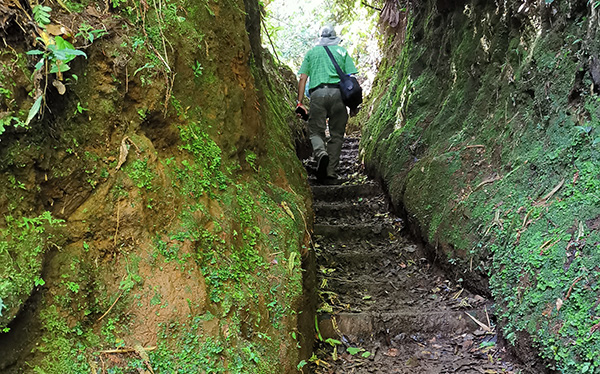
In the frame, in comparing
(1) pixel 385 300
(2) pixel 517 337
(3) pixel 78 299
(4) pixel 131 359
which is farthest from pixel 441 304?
(3) pixel 78 299

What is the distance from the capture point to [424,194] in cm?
446

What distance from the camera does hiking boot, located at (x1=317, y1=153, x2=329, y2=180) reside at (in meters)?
6.37

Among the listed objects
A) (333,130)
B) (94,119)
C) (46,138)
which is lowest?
(46,138)

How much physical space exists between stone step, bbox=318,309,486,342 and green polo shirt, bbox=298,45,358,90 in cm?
418

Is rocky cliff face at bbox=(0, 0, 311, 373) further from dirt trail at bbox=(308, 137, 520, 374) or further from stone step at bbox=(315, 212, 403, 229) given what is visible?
stone step at bbox=(315, 212, 403, 229)

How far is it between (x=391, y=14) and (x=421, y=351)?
8.14m

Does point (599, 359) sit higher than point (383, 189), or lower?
lower

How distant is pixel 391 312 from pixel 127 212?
7.97 ft

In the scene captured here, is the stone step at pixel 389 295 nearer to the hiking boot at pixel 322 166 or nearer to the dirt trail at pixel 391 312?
the dirt trail at pixel 391 312

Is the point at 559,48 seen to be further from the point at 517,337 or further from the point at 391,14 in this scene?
the point at 391,14

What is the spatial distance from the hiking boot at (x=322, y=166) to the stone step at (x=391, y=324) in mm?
3479

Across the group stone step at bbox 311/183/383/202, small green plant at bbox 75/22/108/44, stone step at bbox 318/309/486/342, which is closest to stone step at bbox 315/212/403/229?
stone step at bbox 311/183/383/202

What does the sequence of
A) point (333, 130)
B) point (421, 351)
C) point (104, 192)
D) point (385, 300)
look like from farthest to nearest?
point (333, 130) → point (385, 300) → point (421, 351) → point (104, 192)

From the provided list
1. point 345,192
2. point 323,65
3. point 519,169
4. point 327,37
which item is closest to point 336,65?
point 323,65
